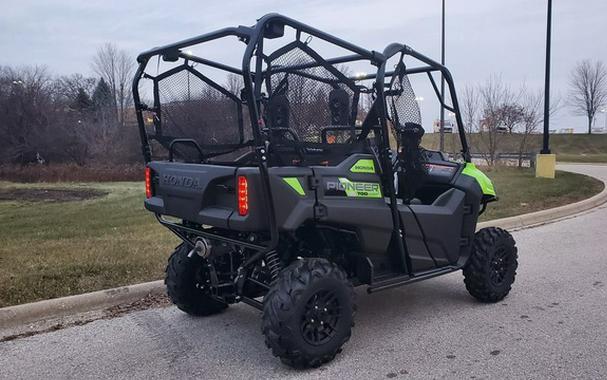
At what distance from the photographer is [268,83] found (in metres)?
4.00

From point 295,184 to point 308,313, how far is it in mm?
861

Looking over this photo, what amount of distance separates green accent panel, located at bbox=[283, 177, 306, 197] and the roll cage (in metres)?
0.21

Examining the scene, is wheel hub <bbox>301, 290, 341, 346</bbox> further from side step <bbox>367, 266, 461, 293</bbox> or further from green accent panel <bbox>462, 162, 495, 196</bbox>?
green accent panel <bbox>462, 162, 495, 196</bbox>

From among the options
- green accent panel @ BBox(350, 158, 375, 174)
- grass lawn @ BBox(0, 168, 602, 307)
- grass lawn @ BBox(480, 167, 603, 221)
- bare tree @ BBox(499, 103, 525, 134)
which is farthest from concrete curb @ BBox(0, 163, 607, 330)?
bare tree @ BBox(499, 103, 525, 134)

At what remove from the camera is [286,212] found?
3.61 m

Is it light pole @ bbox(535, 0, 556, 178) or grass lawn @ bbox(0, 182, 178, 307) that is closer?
grass lawn @ bbox(0, 182, 178, 307)

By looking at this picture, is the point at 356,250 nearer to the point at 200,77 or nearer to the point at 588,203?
the point at 200,77

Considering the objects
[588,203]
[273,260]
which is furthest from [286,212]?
[588,203]

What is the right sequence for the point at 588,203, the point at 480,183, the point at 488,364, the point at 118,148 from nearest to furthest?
the point at 488,364
the point at 480,183
the point at 588,203
the point at 118,148

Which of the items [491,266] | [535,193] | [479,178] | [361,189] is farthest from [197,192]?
[535,193]

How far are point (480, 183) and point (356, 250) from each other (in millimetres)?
1572

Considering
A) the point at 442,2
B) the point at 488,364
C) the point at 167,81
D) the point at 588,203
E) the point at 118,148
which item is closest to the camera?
the point at 488,364

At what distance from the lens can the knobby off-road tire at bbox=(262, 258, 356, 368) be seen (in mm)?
3557

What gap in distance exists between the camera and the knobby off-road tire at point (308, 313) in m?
3.56
